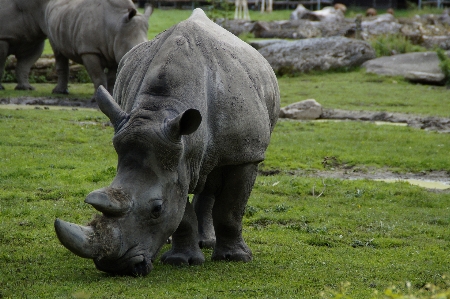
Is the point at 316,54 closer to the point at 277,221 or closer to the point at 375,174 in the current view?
the point at 375,174

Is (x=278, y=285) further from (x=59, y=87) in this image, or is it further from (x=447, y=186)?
(x=59, y=87)

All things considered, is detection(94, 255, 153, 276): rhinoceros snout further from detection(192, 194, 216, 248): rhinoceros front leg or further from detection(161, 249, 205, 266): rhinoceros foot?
detection(192, 194, 216, 248): rhinoceros front leg

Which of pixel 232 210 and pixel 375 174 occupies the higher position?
pixel 232 210

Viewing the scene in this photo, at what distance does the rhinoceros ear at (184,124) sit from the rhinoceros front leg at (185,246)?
1.15 metres

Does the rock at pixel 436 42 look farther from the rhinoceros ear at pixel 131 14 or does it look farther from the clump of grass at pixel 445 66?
the rhinoceros ear at pixel 131 14

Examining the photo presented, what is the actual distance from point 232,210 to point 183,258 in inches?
22.1

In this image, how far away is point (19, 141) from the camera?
11.8 metres

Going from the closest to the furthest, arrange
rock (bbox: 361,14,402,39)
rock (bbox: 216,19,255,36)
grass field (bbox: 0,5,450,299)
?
1. grass field (bbox: 0,5,450,299)
2. rock (bbox: 361,14,402,39)
3. rock (bbox: 216,19,255,36)

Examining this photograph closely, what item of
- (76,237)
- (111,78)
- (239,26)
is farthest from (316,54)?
(76,237)

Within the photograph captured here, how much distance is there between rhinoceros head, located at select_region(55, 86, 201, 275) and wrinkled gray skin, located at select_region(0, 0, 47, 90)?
41.8 ft

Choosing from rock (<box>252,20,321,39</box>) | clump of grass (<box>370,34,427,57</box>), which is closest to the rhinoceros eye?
clump of grass (<box>370,34,427,57</box>)

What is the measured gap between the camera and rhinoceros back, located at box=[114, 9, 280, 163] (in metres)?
5.88

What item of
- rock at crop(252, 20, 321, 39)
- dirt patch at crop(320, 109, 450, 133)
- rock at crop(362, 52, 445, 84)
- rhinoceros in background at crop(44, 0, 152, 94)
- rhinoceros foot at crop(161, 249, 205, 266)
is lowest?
rock at crop(252, 20, 321, 39)

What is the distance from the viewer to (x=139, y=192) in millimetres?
5387
